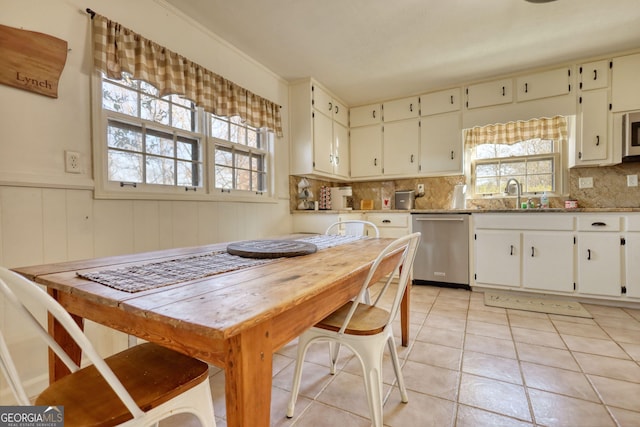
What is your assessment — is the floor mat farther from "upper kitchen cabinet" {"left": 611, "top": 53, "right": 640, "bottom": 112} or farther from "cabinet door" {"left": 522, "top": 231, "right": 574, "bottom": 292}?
"upper kitchen cabinet" {"left": 611, "top": 53, "right": 640, "bottom": 112}

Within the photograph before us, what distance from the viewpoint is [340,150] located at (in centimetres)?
396

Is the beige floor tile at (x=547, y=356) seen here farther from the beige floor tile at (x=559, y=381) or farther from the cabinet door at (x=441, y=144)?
the cabinet door at (x=441, y=144)

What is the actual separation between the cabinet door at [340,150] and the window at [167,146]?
1221mm

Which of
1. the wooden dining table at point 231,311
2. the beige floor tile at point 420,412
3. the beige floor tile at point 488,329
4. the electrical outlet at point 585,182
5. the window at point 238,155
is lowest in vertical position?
the beige floor tile at point 420,412

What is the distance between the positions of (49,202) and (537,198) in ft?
14.1

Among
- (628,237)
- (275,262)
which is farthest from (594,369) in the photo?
(275,262)

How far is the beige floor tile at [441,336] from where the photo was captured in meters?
2.00

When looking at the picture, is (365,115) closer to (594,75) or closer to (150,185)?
(594,75)

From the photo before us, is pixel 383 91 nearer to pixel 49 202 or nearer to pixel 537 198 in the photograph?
pixel 537 198

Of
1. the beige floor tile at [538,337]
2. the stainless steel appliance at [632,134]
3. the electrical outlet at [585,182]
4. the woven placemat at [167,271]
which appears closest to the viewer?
the woven placemat at [167,271]

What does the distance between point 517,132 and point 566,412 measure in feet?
9.70

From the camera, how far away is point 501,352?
72.9 inches

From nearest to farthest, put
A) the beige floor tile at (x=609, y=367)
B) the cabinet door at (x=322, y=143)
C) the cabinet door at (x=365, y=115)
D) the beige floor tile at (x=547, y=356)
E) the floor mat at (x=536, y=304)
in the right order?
the beige floor tile at (x=609, y=367) < the beige floor tile at (x=547, y=356) < the floor mat at (x=536, y=304) < the cabinet door at (x=322, y=143) < the cabinet door at (x=365, y=115)

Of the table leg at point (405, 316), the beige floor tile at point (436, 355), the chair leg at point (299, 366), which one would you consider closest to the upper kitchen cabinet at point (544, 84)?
the table leg at point (405, 316)
